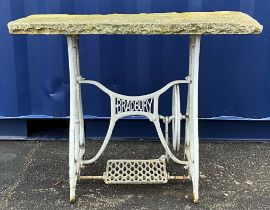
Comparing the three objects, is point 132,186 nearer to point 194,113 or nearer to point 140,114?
point 140,114

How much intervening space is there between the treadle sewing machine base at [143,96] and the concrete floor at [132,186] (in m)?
0.11

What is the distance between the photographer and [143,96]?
3004 millimetres

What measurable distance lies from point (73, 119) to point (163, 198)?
85cm

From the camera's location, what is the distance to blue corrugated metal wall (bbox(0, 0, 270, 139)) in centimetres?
388

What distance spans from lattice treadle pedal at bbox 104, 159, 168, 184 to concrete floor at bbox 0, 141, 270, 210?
0.34 feet

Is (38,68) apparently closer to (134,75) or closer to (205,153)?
(134,75)

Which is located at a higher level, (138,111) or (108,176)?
(138,111)

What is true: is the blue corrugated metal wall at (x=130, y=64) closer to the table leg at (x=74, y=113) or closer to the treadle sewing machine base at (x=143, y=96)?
the treadle sewing machine base at (x=143, y=96)

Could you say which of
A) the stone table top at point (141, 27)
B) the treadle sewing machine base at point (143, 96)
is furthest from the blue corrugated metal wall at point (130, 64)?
the stone table top at point (141, 27)

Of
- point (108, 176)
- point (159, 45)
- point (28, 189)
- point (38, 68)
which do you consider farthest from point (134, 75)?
point (28, 189)

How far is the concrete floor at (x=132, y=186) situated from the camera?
3107 millimetres

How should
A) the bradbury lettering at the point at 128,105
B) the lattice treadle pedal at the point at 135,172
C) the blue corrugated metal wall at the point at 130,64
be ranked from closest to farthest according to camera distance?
the bradbury lettering at the point at 128,105
the lattice treadle pedal at the point at 135,172
the blue corrugated metal wall at the point at 130,64

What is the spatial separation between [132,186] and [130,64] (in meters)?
1.18

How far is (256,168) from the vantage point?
3639 millimetres
